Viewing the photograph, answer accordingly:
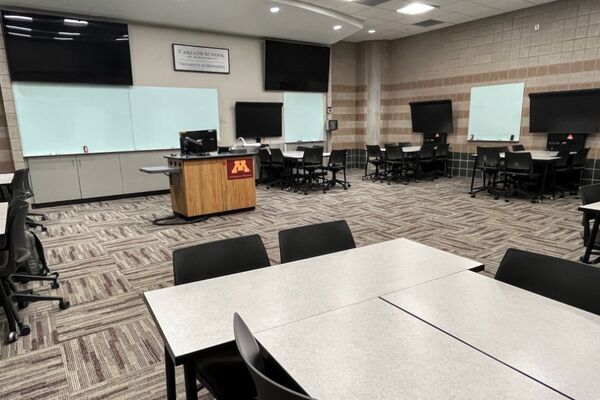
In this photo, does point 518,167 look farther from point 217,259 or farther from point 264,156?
point 217,259

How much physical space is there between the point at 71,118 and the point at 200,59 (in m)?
2.73

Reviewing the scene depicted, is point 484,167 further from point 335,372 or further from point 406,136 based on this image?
point 335,372

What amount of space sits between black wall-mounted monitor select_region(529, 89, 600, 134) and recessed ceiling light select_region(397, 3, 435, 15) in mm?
2725

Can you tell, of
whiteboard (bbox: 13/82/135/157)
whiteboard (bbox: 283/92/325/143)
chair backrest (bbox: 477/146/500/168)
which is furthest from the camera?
whiteboard (bbox: 283/92/325/143)

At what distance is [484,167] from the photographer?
6730 millimetres

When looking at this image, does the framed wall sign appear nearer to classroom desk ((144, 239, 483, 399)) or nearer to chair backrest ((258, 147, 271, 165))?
chair backrest ((258, 147, 271, 165))

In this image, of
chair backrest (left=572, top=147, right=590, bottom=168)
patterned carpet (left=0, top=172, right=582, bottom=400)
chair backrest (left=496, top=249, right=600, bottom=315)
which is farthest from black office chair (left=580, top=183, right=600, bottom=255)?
chair backrest (left=572, top=147, right=590, bottom=168)

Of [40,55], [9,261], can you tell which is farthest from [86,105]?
[9,261]

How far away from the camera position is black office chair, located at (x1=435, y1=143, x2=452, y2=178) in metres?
8.80

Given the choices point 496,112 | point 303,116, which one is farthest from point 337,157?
point 496,112

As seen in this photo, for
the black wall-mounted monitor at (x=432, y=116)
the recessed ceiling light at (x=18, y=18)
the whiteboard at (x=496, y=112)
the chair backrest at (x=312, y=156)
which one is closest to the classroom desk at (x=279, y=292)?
the chair backrest at (x=312, y=156)

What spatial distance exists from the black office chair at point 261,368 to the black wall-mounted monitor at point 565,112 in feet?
26.2

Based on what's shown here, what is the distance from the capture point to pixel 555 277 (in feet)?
4.96

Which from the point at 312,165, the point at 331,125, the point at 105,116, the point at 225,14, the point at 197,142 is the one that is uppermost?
the point at 225,14
